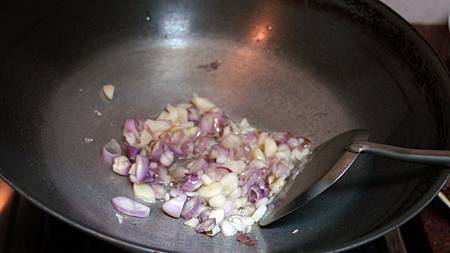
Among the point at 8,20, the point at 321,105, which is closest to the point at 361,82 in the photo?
the point at 321,105

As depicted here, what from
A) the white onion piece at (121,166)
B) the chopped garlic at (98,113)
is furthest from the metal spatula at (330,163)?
the chopped garlic at (98,113)

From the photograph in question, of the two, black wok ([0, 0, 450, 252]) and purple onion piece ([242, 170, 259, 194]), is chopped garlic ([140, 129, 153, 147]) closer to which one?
black wok ([0, 0, 450, 252])

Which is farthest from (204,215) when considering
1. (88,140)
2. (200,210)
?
(88,140)

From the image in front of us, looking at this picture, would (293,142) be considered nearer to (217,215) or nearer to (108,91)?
(217,215)

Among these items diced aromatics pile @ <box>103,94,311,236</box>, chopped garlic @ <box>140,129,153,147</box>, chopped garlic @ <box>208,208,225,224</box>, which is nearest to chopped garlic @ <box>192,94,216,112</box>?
diced aromatics pile @ <box>103,94,311,236</box>

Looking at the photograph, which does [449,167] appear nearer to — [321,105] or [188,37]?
[321,105]

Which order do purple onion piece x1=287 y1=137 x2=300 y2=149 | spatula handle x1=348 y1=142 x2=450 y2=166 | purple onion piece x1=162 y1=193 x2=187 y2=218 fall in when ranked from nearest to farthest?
spatula handle x1=348 y1=142 x2=450 y2=166 < purple onion piece x1=162 y1=193 x2=187 y2=218 < purple onion piece x1=287 y1=137 x2=300 y2=149

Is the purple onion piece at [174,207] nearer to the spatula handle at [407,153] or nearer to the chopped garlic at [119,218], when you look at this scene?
the chopped garlic at [119,218]
